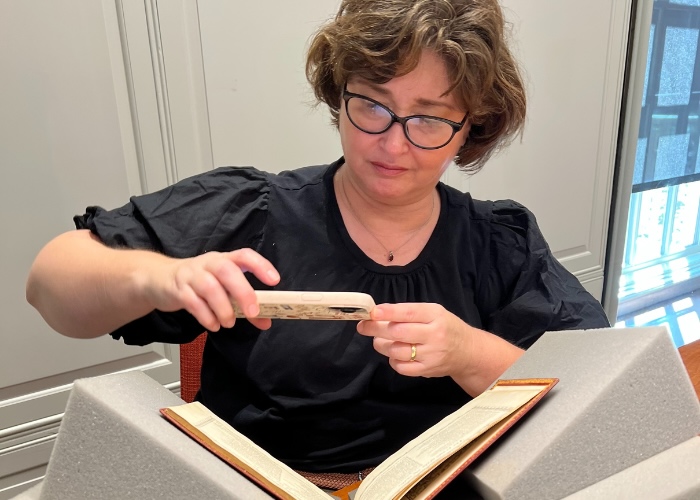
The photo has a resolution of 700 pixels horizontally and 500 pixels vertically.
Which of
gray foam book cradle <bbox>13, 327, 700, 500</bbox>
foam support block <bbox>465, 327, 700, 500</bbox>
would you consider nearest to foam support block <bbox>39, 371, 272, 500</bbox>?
gray foam book cradle <bbox>13, 327, 700, 500</bbox>

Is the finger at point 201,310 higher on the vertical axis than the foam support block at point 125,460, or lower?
higher

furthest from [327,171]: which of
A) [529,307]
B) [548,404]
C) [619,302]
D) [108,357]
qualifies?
[619,302]

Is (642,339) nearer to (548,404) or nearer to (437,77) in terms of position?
(548,404)

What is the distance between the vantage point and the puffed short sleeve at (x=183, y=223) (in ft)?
2.77

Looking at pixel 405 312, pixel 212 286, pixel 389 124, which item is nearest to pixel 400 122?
pixel 389 124

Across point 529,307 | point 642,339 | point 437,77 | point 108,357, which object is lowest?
point 108,357

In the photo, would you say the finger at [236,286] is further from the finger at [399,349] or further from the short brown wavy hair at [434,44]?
the short brown wavy hair at [434,44]

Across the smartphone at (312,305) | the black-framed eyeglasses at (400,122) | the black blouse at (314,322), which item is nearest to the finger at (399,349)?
the smartphone at (312,305)

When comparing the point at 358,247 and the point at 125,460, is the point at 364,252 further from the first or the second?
the point at 125,460

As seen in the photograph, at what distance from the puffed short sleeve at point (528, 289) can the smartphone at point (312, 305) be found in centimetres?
46

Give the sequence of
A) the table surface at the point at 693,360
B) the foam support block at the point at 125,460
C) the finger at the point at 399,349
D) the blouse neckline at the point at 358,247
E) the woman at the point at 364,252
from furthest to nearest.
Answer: the table surface at the point at 693,360 → the blouse neckline at the point at 358,247 → the woman at the point at 364,252 → the finger at the point at 399,349 → the foam support block at the point at 125,460

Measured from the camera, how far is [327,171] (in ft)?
3.29

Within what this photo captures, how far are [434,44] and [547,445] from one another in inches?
22.0

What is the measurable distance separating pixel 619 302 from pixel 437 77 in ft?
7.78
